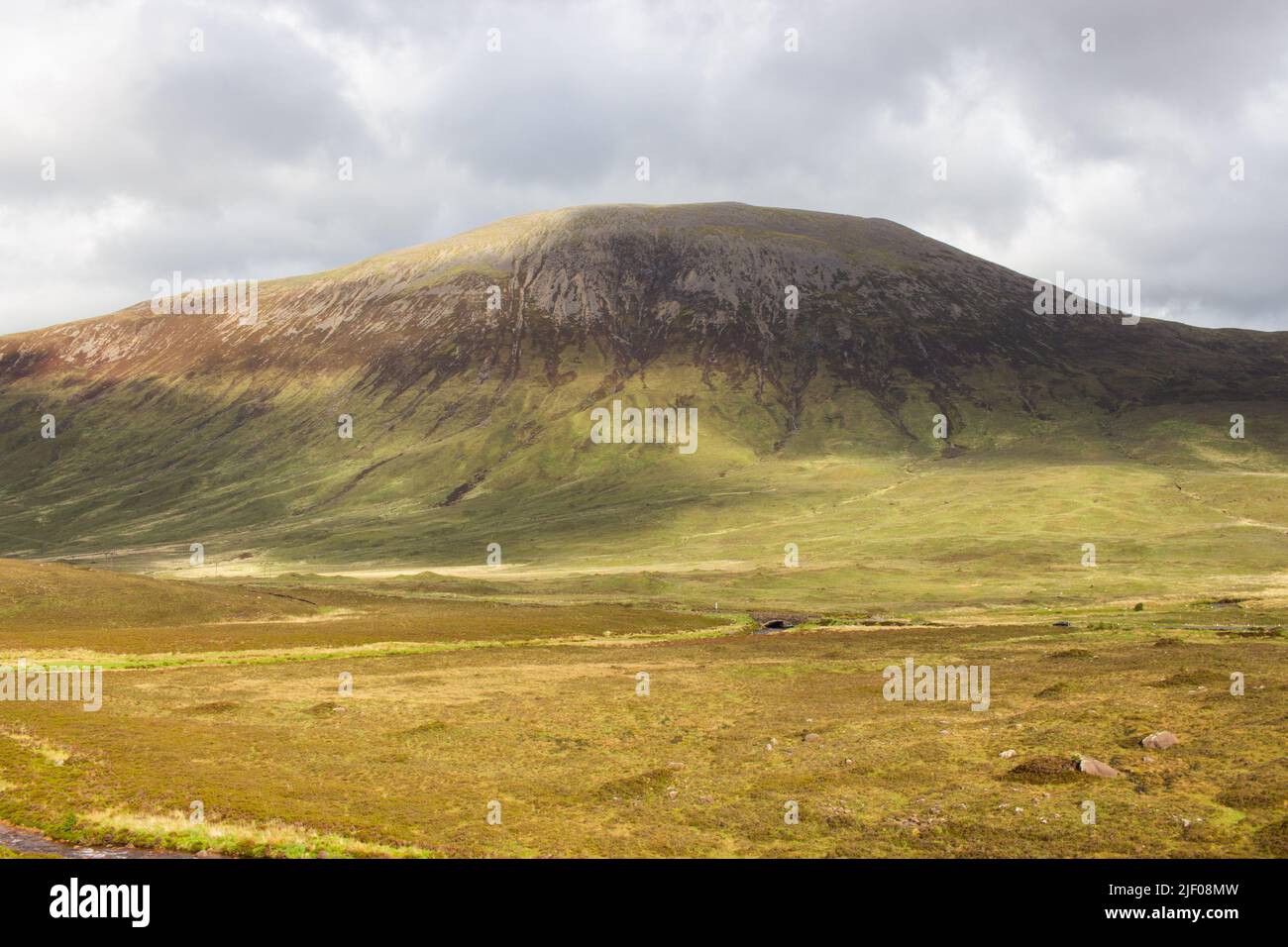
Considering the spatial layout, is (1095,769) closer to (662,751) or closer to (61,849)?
(662,751)

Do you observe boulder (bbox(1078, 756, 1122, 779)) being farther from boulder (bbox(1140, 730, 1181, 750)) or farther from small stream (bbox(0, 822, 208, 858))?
small stream (bbox(0, 822, 208, 858))

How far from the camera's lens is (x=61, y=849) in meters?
25.5

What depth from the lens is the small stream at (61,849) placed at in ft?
81.9

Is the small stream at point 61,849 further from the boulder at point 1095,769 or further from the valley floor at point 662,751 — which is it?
the boulder at point 1095,769

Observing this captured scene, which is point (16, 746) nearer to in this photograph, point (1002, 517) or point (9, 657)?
point (9, 657)

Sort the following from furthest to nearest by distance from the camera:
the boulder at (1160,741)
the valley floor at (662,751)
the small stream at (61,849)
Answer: the boulder at (1160,741) → the valley floor at (662,751) → the small stream at (61,849)

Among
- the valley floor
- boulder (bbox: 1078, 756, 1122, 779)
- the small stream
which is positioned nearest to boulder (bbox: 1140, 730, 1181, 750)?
the valley floor

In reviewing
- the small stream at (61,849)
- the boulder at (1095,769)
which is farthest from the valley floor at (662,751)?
the small stream at (61,849)

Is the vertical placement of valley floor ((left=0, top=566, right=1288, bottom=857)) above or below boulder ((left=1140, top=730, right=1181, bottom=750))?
below

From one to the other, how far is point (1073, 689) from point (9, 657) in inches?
2959

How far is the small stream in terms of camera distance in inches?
982

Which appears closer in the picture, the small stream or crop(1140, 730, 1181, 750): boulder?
the small stream

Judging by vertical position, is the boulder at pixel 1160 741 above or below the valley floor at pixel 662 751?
above
